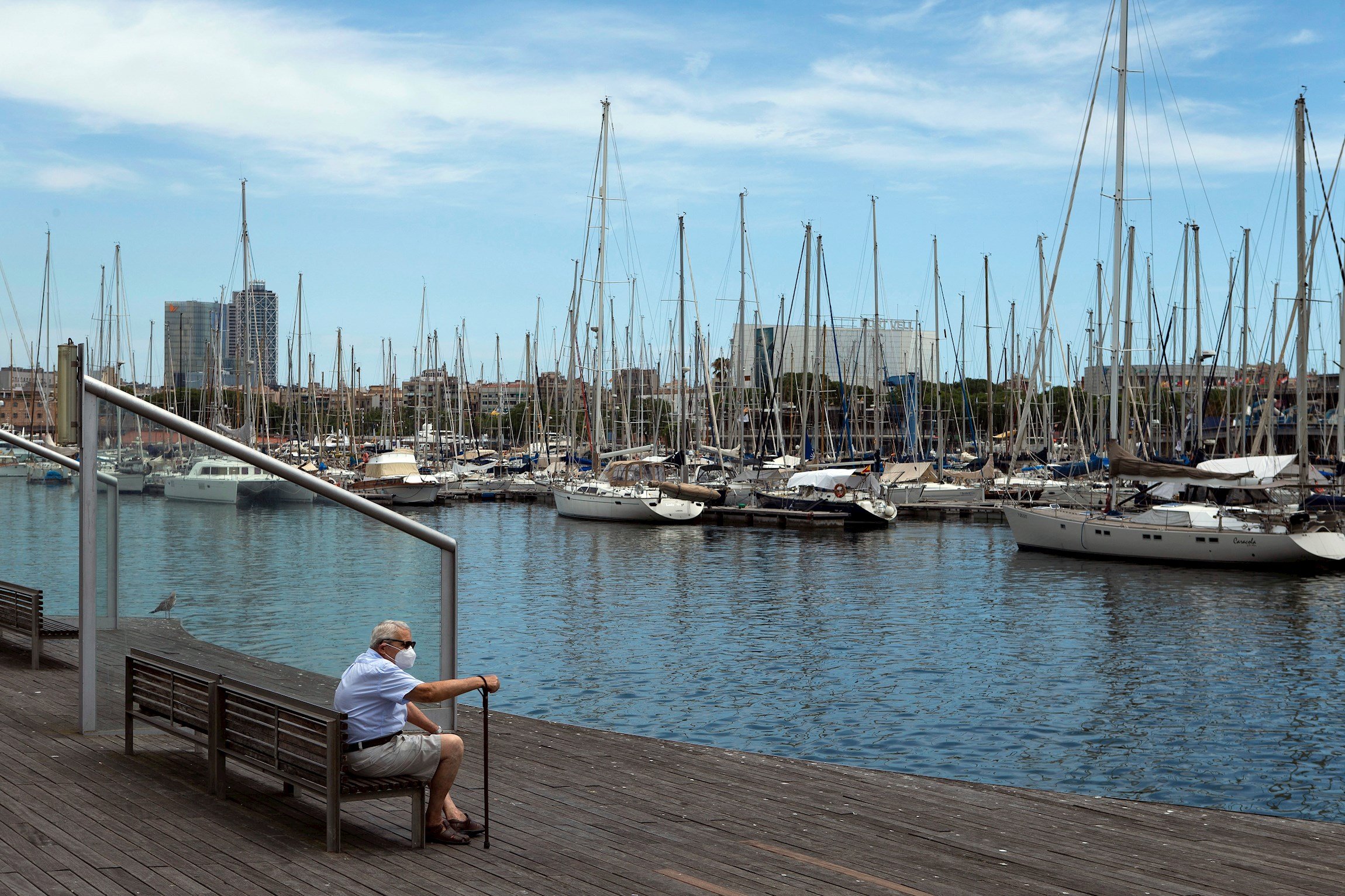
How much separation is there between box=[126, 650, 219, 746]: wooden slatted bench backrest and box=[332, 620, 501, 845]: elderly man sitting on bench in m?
1.56

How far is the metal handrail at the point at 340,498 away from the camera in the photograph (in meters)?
9.13

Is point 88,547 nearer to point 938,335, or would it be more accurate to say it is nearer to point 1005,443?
point 938,335

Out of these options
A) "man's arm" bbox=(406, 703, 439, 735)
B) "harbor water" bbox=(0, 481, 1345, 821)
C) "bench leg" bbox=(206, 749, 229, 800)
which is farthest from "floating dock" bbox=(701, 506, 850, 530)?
"man's arm" bbox=(406, 703, 439, 735)

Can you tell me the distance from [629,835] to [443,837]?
131cm

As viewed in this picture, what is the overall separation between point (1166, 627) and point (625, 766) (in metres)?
21.8

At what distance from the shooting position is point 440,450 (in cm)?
9650

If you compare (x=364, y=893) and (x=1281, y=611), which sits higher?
(x=364, y=893)

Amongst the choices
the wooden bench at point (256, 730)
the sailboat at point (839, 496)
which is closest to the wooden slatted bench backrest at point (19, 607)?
the wooden bench at point (256, 730)

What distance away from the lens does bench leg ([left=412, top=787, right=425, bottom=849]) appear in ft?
25.7

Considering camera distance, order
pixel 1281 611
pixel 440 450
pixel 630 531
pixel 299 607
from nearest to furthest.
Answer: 1. pixel 299 607
2. pixel 1281 611
3. pixel 630 531
4. pixel 440 450

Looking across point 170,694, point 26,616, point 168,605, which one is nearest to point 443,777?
point 170,694

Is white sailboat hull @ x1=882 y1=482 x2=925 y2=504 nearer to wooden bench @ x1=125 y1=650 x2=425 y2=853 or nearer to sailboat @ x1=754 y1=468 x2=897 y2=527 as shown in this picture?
sailboat @ x1=754 y1=468 x2=897 y2=527

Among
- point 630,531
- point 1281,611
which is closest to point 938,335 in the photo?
point 630,531

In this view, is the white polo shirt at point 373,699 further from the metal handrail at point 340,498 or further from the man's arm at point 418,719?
the metal handrail at point 340,498
